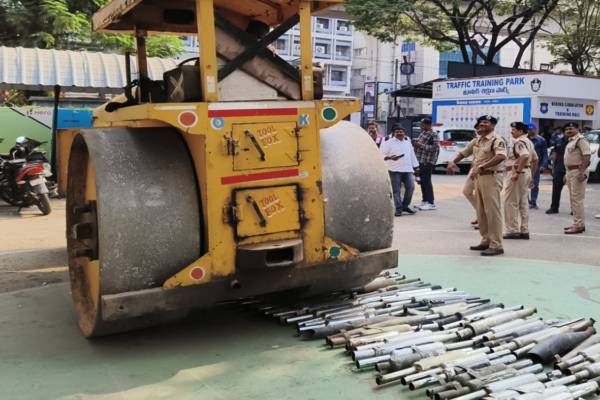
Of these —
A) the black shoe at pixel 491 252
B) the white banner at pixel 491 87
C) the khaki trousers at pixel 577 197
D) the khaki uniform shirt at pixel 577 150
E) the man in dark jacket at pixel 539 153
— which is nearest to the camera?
the black shoe at pixel 491 252

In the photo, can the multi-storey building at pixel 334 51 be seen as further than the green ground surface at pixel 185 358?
Yes

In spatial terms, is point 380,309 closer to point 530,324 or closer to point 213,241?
point 530,324

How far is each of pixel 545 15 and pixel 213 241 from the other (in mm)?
27157

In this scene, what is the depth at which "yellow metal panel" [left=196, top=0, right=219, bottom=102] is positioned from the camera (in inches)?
171

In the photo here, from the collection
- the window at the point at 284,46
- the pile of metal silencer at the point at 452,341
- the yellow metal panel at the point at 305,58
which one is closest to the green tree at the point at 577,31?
the pile of metal silencer at the point at 452,341

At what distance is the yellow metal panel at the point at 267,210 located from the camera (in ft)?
14.4

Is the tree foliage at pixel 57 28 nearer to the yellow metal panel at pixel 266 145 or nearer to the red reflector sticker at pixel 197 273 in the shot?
the yellow metal panel at pixel 266 145

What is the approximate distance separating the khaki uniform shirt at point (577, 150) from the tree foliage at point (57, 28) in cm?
1199

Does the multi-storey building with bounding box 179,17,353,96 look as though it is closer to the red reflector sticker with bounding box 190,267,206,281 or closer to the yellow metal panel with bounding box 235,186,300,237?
the yellow metal panel with bounding box 235,186,300,237

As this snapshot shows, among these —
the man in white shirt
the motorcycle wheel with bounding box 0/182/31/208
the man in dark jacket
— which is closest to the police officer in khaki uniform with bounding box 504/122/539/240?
the man in white shirt

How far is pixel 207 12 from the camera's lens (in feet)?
14.3

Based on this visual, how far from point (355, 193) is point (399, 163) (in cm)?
669

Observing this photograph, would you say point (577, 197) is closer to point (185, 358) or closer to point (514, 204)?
point (514, 204)

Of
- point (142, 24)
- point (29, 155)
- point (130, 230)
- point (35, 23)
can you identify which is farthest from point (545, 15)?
point (130, 230)
